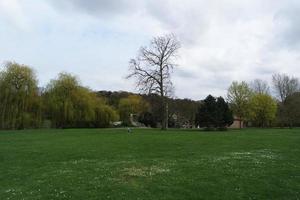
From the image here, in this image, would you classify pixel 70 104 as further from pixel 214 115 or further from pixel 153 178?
pixel 153 178

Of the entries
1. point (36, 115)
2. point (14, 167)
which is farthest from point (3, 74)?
point (14, 167)

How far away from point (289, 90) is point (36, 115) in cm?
9017

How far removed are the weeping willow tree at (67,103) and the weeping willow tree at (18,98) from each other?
3.79 metres

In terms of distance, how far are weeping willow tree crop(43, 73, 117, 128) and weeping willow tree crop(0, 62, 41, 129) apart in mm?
3791

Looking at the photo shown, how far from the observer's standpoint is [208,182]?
18188mm

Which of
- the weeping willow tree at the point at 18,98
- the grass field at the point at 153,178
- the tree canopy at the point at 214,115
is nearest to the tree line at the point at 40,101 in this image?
the weeping willow tree at the point at 18,98

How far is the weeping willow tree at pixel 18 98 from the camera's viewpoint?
85.8 meters

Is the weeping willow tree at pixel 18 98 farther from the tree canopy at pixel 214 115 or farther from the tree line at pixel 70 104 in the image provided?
the tree canopy at pixel 214 115

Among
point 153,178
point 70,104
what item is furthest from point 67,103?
point 153,178

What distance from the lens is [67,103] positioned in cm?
9325

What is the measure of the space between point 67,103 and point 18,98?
432 inches

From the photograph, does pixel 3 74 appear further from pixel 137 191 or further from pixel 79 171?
pixel 137 191

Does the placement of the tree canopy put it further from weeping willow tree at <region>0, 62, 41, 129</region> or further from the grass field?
the grass field

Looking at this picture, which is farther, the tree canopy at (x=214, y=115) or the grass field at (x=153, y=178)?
the tree canopy at (x=214, y=115)
